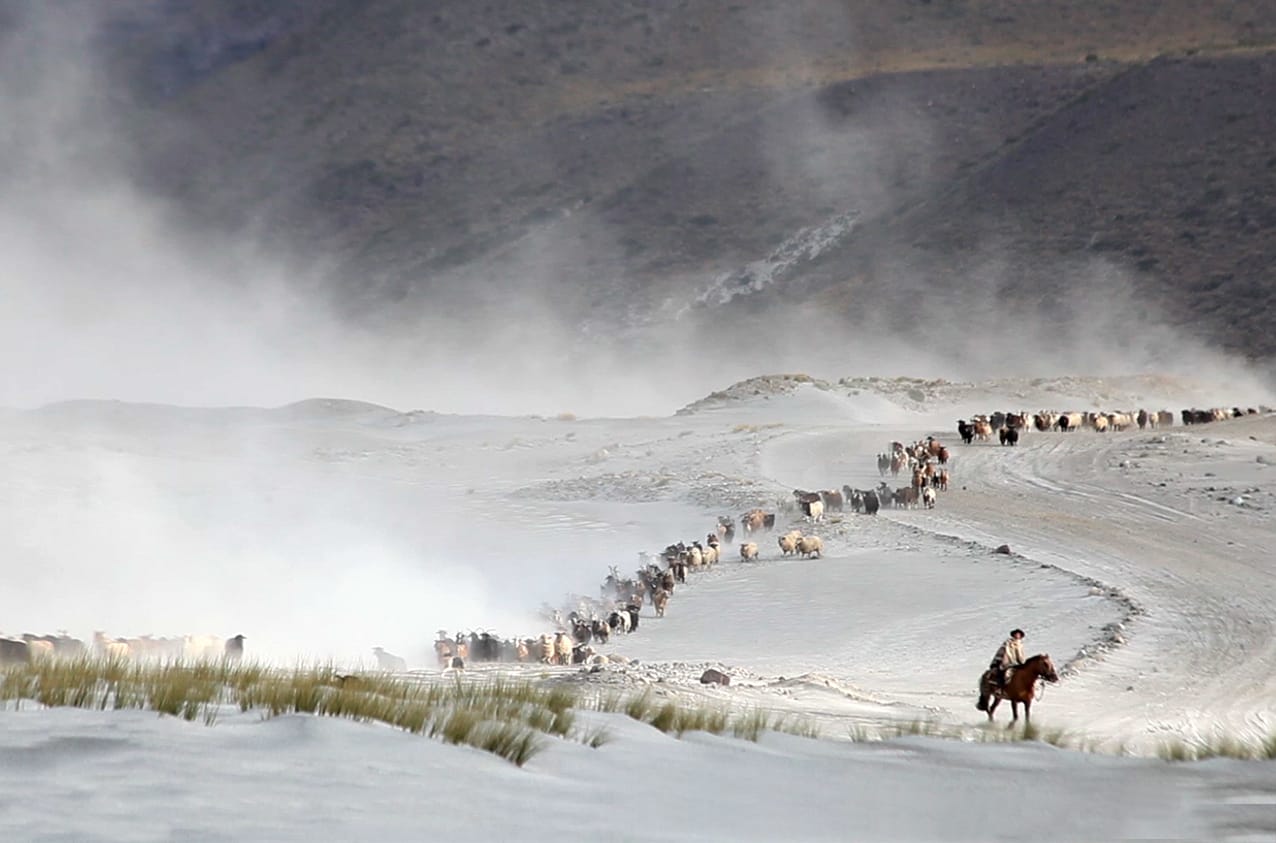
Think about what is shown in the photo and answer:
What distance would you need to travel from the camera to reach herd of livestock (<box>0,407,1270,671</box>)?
20.9m

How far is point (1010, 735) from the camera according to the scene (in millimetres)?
12453

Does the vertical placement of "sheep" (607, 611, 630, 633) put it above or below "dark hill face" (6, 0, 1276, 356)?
below

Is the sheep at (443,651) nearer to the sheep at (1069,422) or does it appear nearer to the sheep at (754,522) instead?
the sheep at (754,522)

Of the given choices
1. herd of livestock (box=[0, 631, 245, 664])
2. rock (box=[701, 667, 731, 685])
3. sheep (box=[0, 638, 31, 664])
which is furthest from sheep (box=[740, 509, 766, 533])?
sheep (box=[0, 638, 31, 664])

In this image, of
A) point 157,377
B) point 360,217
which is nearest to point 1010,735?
point 157,377

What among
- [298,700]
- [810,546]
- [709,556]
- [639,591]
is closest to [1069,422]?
[810,546]

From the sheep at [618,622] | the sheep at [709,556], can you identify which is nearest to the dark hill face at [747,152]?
the sheep at [709,556]

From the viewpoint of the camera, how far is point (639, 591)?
28938 millimetres

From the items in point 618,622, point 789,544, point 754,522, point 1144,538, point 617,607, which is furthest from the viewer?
point 754,522

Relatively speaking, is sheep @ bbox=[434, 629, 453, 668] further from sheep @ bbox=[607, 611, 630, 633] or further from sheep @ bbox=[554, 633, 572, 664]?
sheep @ bbox=[607, 611, 630, 633]

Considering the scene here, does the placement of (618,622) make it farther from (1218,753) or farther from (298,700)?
(298,700)

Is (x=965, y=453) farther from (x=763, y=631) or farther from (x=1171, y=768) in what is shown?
(x=1171, y=768)

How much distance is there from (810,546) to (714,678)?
14.5 m

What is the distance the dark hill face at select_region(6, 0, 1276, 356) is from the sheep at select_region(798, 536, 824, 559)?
54784 millimetres
